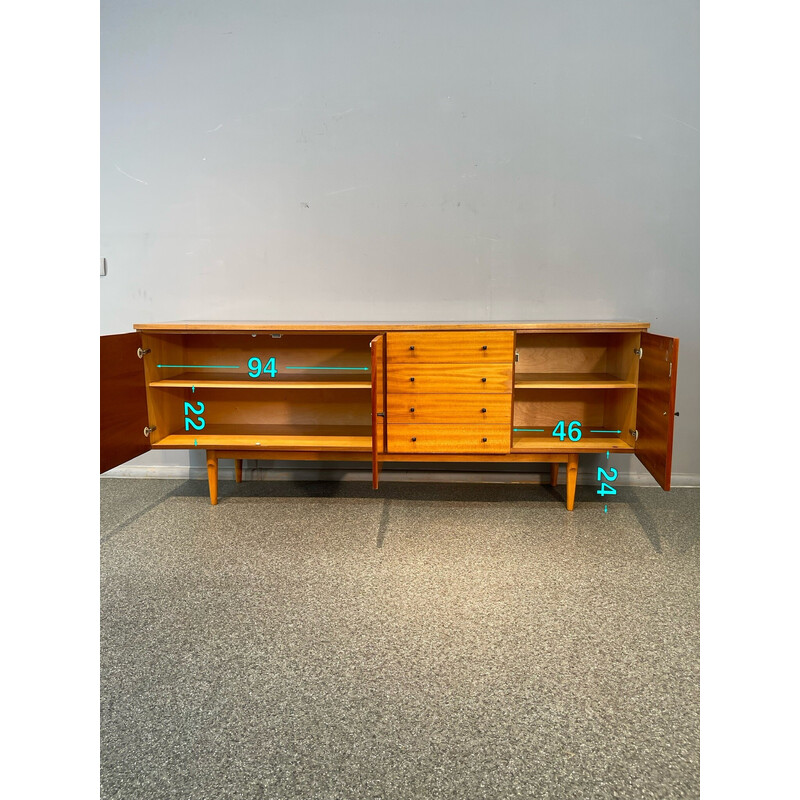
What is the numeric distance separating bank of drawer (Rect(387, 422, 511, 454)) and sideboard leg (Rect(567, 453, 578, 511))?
309 mm

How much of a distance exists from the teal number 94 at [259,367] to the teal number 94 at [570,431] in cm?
149

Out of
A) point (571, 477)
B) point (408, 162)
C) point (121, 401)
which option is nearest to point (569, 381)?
point (571, 477)

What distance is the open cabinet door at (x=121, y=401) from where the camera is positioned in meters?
2.31

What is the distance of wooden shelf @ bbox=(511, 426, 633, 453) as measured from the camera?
2.56 metres

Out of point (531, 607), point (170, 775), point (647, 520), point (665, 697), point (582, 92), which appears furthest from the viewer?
point (582, 92)

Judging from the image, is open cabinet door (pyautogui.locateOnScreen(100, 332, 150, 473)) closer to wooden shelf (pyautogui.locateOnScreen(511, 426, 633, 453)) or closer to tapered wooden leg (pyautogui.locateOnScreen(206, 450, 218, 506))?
tapered wooden leg (pyautogui.locateOnScreen(206, 450, 218, 506))

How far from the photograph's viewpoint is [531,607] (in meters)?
1.86

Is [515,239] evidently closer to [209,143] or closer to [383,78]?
[383,78]

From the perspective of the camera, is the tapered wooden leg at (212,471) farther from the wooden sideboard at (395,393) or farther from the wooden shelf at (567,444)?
the wooden shelf at (567,444)

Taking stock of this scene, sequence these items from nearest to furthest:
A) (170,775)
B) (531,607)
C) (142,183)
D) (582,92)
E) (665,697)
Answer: (170,775)
(665,697)
(531,607)
(582,92)
(142,183)

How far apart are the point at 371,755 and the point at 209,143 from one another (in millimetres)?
2905

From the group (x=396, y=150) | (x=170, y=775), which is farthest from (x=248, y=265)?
(x=170, y=775)

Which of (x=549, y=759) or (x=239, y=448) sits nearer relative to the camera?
(x=549, y=759)

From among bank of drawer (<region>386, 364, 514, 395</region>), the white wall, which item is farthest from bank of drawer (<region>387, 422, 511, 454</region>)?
the white wall
